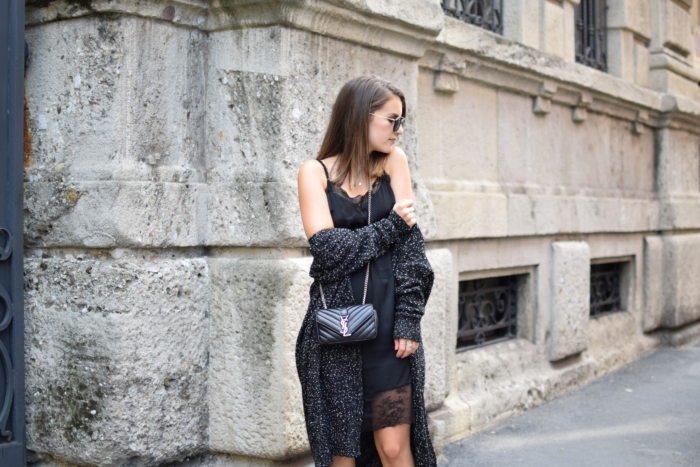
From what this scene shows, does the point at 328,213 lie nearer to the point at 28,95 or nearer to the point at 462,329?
the point at 28,95

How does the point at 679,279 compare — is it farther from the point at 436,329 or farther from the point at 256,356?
the point at 256,356

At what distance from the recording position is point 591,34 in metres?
7.29

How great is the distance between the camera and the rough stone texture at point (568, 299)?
6031 millimetres

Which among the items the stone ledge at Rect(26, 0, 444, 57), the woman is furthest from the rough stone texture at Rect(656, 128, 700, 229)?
the woman

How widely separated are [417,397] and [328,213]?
0.71m

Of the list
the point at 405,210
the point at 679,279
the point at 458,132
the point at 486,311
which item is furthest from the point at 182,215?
the point at 679,279

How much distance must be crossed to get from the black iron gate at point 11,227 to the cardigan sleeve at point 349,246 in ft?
4.69

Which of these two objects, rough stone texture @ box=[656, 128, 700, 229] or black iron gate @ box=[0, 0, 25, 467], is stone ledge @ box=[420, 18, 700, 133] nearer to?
rough stone texture @ box=[656, 128, 700, 229]

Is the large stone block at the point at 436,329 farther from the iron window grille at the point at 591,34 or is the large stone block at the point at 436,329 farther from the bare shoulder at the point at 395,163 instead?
the iron window grille at the point at 591,34

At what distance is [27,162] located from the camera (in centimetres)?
368

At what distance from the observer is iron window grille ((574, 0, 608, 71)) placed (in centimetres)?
716

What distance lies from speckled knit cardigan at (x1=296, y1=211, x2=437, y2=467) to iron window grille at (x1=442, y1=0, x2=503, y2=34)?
2.88m

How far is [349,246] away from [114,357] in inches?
47.4

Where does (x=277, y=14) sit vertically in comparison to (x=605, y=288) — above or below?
above
